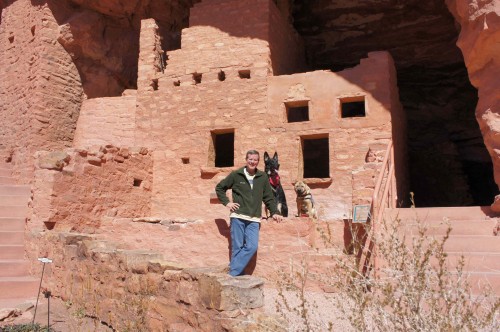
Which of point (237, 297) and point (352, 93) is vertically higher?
point (352, 93)

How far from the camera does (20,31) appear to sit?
36.0 ft

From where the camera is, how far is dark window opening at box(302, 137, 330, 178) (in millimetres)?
13219

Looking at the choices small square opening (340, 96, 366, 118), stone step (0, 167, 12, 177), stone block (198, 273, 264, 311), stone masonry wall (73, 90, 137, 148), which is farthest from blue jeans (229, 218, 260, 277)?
small square opening (340, 96, 366, 118)

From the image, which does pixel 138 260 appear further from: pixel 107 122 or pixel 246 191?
pixel 107 122

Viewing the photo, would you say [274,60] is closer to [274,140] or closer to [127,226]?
[274,140]

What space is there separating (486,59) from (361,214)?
3.09 meters

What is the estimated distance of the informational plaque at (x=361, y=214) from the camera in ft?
15.6

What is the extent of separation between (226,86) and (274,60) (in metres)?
1.18

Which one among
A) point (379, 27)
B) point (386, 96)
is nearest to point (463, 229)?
point (386, 96)

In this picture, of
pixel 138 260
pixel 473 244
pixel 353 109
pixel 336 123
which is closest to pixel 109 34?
pixel 336 123

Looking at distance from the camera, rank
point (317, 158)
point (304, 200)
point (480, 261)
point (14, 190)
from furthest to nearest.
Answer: point (317, 158), point (14, 190), point (304, 200), point (480, 261)

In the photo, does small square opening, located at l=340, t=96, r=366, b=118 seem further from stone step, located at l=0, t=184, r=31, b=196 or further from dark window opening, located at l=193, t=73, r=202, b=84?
stone step, located at l=0, t=184, r=31, b=196

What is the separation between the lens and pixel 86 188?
7.41 meters

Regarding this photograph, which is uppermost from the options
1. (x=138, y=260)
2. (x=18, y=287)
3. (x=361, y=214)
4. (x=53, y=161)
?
(x=53, y=161)
